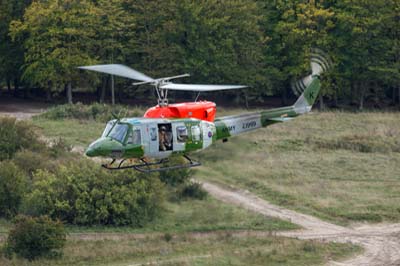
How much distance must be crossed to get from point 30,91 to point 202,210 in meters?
37.7

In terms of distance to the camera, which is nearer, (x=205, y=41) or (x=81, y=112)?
(x=81, y=112)

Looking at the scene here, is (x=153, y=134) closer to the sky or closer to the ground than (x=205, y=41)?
closer to the ground

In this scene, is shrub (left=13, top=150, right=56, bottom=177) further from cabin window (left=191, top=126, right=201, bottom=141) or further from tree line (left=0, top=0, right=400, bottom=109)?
tree line (left=0, top=0, right=400, bottom=109)

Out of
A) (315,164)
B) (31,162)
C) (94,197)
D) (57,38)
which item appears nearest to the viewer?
(94,197)

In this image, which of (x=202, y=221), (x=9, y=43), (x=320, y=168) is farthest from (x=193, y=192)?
(x=9, y=43)

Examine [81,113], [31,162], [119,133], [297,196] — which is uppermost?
[119,133]

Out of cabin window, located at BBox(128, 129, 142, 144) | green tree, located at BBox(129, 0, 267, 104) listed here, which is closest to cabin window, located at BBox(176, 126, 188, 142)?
cabin window, located at BBox(128, 129, 142, 144)

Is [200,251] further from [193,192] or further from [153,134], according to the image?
[193,192]

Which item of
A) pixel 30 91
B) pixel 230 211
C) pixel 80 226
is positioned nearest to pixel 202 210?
pixel 230 211

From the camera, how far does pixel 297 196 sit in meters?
46.3

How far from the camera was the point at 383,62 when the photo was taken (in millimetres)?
71688

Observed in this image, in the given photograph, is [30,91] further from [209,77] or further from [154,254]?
[154,254]

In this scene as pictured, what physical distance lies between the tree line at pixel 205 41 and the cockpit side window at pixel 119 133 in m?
36.1

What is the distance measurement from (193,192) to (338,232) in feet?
26.2
